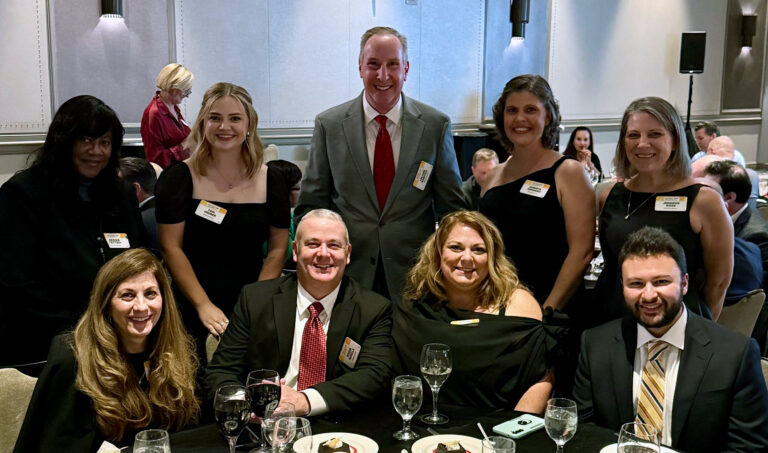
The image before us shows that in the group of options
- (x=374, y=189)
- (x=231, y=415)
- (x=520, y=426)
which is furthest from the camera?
(x=374, y=189)

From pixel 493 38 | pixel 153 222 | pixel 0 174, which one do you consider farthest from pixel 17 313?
pixel 493 38

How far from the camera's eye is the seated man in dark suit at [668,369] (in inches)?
90.4

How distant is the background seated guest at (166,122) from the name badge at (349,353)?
4.39 m

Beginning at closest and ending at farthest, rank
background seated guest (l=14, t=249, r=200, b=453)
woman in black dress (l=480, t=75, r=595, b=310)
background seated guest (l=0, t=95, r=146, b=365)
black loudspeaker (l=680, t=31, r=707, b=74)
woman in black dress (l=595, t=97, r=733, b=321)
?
background seated guest (l=14, t=249, r=200, b=453)
background seated guest (l=0, t=95, r=146, b=365)
woman in black dress (l=595, t=97, r=733, b=321)
woman in black dress (l=480, t=75, r=595, b=310)
black loudspeaker (l=680, t=31, r=707, b=74)

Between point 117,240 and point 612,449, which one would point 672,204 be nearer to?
point 612,449

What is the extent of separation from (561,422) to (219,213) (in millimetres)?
1809

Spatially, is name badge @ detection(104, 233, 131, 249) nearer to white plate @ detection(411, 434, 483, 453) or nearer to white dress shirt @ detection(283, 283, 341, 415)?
white dress shirt @ detection(283, 283, 341, 415)

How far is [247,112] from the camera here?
Answer: 3279 mm

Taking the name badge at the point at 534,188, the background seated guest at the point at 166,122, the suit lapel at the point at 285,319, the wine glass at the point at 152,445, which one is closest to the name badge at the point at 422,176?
the name badge at the point at 534,188

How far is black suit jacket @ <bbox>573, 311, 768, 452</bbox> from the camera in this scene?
2264 millimetres

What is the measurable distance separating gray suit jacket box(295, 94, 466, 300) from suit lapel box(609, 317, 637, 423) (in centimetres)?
114

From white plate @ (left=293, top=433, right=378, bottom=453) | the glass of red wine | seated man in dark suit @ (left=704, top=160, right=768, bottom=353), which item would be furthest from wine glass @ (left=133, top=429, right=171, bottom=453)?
seated man in dark suit @ (left=704, top=160, right=768, bottom=353)

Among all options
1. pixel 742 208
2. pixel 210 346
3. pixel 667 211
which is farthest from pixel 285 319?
pixel 742 208

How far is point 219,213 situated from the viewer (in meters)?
3.19
